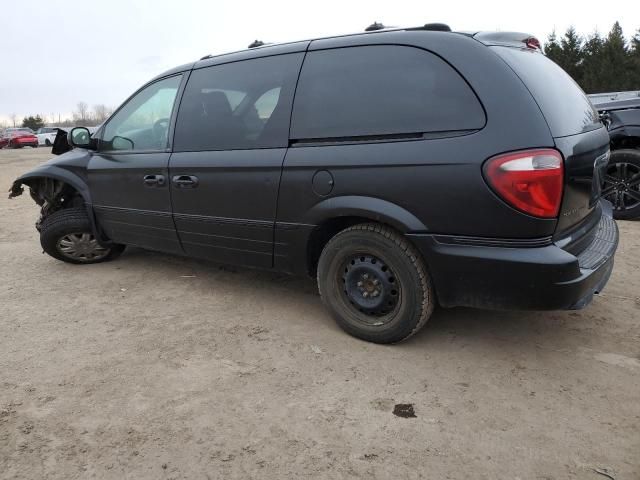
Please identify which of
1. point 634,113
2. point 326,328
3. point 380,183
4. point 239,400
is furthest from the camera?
point 634,113

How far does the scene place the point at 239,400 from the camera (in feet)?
8.46

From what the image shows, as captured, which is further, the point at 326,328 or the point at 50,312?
the point at 50,312

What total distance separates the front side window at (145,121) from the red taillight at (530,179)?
8.58 ft

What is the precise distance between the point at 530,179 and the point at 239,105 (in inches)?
80.5

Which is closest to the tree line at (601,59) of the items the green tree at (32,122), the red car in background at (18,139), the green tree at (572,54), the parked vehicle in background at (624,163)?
the green tree at (572,54)

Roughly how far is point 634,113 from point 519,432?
204 inches

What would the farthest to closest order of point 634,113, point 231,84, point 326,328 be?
point 634,113 → point 231,84 → point 326,328

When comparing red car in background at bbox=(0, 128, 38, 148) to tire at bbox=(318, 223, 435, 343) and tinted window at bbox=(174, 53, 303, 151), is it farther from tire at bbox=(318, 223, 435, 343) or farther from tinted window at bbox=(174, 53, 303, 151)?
tire at bbox=(318, 223, 435, 343)

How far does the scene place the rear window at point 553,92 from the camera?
8.40ft

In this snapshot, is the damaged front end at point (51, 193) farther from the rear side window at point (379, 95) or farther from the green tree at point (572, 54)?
the green tree at point (572, 54)

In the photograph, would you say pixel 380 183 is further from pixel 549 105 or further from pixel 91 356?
pixel 91 356

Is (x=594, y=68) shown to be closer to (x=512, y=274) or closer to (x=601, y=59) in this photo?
(x=601, y=59)

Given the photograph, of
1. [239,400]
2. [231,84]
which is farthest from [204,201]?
[239,400]

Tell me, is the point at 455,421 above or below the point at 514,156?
below
